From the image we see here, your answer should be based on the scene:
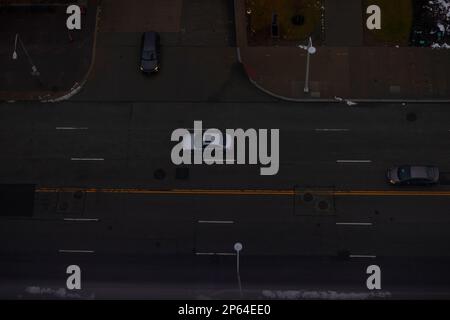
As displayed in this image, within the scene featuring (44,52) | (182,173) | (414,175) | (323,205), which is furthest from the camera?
(44,52)

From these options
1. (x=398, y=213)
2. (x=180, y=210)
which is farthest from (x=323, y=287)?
(x=180, y=210)

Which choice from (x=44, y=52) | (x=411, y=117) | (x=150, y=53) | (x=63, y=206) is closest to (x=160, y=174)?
(x=63, y=206)

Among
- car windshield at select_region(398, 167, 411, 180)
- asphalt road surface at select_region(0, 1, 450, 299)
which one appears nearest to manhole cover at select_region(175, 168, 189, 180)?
asphalt road surface at select_region(0, 1, 450, 299)

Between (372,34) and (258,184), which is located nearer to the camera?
(258,184)

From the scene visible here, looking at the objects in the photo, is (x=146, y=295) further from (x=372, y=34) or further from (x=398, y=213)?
(x=372, y=34)

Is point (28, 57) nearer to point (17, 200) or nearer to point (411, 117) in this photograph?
point (17, 200)

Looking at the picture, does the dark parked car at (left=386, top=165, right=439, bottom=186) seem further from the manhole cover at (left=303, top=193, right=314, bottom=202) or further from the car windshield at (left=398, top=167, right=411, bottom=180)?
the manhole cover at (left=303, top=193, right=314, bottom=202)

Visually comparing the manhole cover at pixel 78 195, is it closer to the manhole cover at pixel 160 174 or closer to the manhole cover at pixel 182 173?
the manhole cover at pixel 160 174

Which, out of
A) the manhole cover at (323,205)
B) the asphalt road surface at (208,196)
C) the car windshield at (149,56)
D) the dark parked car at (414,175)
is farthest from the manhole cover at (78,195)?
the dark parked car at (414,175)
